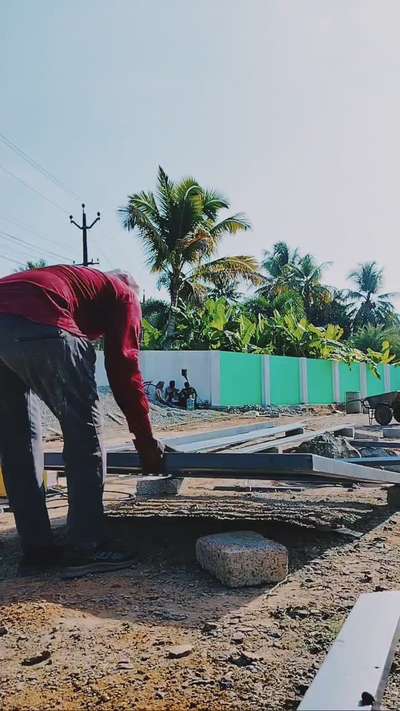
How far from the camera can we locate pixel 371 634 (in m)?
1.99

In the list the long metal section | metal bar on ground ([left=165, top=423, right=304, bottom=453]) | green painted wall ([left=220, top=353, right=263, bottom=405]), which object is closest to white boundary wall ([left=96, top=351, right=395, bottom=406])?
green painted wall ([left=220, top=353, right=263, bottom=405])

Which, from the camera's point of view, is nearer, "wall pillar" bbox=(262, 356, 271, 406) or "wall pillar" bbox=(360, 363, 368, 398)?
"wall pillar" bbox=(262, 356, 271, 406)

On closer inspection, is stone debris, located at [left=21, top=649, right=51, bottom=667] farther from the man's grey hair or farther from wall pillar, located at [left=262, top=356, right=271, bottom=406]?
wall pillar, located at [left=262, top=356, right=271, bottom=406]

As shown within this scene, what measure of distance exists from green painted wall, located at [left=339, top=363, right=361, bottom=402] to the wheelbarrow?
14673mm

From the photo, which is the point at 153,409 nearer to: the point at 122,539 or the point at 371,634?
the point at 122,539

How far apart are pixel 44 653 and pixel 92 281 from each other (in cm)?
177

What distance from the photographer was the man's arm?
318cm

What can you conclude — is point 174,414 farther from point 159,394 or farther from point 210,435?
point 210,435

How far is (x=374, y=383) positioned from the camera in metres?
32.1

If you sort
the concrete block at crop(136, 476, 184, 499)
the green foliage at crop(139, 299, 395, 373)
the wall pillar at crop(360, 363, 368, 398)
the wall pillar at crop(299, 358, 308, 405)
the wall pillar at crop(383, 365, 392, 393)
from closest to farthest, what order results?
the concrete block at crop(136, 476, 184, 499)
the green foliage at crop(139, 299, 395, 373)
the wall pillar at crop(299, 358, 308, 405)
the wall pillar at crop(360, 363, 368, 398)
the wall pillar at crop(383, 365, 392, 393)

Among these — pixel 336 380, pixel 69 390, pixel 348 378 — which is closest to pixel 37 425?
pixel 69 390

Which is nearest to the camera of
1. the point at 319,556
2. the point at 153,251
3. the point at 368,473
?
the point at 319,556

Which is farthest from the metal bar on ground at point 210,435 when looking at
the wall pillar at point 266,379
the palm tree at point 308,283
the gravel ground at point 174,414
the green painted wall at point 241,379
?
the palm tree at point 308,283

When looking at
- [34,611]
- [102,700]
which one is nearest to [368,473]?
[34,611]
